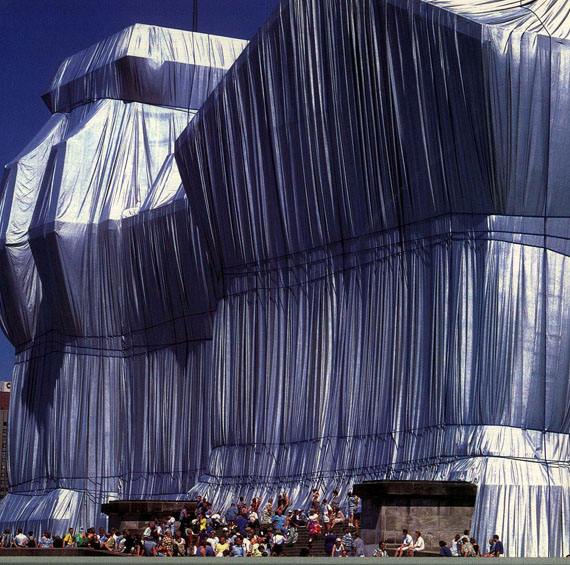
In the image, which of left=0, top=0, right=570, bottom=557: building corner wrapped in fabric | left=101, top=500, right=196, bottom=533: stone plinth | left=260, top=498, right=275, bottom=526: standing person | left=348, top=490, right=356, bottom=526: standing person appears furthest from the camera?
left=101, top=500, right=196, bottom=533: stone plinth

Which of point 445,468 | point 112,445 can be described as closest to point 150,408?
point 112,445

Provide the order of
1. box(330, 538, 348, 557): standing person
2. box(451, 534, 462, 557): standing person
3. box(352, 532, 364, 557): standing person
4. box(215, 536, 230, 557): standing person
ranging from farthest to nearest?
box(215, 536, 230, 557): standing person → box(330, 538, 348, 557): standing person → box(352, 532, 364, 557): standing person → box(451, 534, 462, 557): standing person

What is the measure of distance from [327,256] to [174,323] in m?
11.4

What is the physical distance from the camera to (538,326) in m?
29.6

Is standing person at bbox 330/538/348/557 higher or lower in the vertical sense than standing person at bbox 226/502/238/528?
lower

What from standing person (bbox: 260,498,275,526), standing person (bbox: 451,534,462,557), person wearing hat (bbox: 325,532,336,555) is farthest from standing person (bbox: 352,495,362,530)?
standing person (bbox: 451,534,462,557)

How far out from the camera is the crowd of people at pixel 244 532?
88.7 feet

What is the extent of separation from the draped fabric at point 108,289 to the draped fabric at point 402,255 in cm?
586

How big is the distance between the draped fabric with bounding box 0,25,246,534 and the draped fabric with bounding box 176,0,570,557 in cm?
586

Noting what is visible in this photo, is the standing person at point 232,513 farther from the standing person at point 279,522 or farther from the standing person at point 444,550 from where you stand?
the standing person at point 444,550

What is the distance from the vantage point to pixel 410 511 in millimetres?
24906

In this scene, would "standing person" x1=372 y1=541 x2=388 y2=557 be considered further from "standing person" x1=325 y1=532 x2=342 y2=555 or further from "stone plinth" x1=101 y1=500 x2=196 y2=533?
"stone plinth" x1=101 y1=500 x2=196 y2=533

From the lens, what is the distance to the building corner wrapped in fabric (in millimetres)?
29328

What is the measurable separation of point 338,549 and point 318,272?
1098cm
